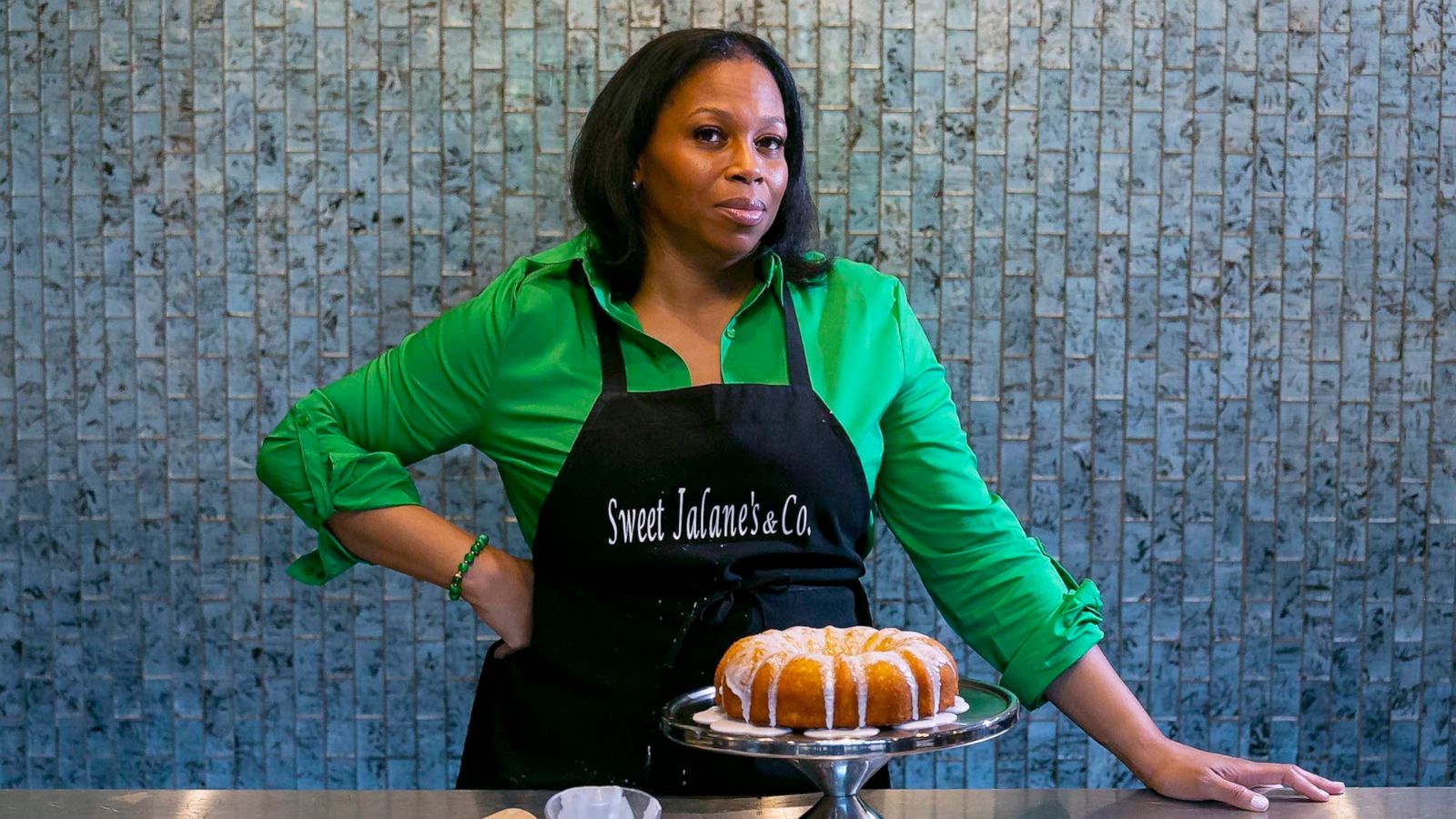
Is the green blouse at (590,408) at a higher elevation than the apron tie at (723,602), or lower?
higher

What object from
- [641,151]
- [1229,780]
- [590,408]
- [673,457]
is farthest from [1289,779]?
[641,151]

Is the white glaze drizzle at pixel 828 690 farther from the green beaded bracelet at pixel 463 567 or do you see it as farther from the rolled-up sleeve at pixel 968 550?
the green beaded bracelet at pixel 463 567

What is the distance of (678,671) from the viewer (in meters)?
1.41

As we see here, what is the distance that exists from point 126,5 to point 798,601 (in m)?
1.61

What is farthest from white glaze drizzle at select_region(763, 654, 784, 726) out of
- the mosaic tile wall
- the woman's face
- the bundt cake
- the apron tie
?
the mosaic tile wall

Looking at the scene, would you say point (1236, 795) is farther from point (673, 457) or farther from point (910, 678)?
point (673, 457)

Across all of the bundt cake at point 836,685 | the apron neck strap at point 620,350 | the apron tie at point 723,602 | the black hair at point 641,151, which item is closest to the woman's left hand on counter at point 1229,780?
the bundt cake at point 836,685

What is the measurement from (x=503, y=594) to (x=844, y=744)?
54cm

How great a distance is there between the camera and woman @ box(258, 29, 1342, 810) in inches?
55.4

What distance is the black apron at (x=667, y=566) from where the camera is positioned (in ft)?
4.60

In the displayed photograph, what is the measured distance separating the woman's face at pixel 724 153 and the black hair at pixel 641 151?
0.02 m

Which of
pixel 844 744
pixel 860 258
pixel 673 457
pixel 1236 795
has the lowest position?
pixel 1236 795

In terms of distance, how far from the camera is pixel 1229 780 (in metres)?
1.28

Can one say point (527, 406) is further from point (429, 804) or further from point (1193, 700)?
point (1193, 700)
